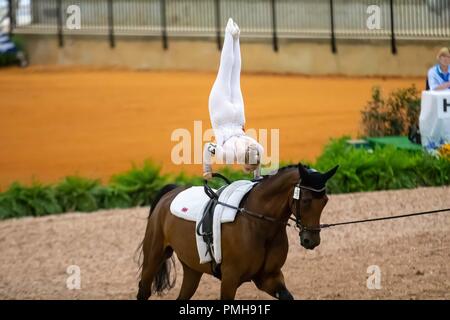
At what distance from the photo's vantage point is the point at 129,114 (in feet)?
85.8

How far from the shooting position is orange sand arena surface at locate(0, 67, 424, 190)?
21969 mm

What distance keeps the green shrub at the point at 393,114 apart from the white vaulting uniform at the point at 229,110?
9502mm

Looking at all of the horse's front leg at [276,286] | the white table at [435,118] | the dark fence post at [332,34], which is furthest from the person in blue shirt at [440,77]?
the dark fence post at [332,34]

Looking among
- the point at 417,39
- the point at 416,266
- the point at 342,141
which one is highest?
the point at 417,39

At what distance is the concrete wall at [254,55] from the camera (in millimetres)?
27578

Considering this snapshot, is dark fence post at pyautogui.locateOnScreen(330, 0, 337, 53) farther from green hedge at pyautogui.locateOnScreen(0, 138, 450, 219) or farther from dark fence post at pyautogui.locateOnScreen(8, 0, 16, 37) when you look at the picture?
green hedge at pyautogui.locateOnScreen(0, 138, 450, 219)

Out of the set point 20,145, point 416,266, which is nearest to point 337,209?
point 416,266

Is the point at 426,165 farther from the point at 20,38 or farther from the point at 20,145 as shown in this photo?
the point at 20,38

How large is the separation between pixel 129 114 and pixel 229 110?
15719 mm

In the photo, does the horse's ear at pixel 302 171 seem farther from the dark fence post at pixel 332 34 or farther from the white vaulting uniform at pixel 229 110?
the dark fence post at pixel 332 34

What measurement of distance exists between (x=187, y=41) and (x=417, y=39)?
6.53 metres

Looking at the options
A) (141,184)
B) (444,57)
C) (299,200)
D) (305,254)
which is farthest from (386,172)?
(299,200)

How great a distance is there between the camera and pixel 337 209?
16500 mm

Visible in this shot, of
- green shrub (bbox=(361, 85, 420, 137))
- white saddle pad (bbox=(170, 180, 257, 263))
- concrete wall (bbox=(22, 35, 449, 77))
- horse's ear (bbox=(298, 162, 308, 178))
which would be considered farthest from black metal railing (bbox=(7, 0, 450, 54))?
horse's ear (bbox=(298, 162, 308, 178))
